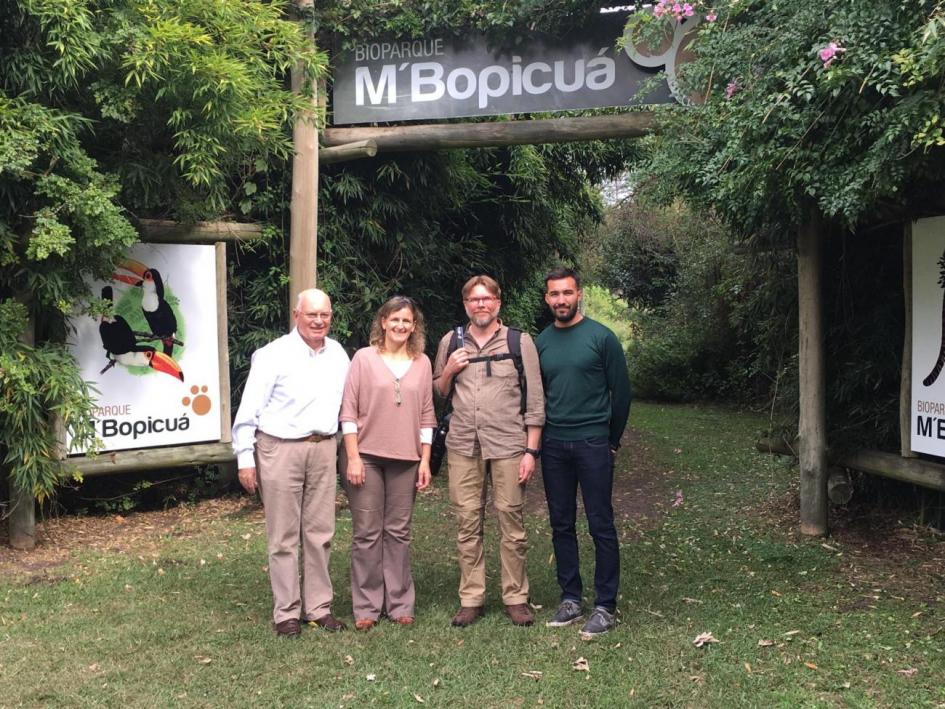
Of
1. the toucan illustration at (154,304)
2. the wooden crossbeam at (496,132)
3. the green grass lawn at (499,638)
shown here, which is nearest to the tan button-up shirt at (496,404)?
the green grass lawn at (499,638)

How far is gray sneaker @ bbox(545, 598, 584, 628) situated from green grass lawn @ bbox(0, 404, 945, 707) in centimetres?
7

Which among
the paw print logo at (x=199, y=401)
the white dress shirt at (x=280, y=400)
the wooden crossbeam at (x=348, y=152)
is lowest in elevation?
the paw print logo at (x=199, y=401)

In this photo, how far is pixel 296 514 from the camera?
459 cm

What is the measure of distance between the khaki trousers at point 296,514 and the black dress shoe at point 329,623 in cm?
2

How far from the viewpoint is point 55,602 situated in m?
5.20

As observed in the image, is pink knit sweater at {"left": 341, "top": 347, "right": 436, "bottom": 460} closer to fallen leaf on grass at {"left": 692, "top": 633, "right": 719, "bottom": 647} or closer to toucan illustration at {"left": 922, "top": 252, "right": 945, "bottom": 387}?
fallen leaf on grass at {"left": 692, "top": 633, "right": 719, "bottom": 647}

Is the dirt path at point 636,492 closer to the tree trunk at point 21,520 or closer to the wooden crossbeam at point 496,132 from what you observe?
the wooden crossbeam at point 496,132

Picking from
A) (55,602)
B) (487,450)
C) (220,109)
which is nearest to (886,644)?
(487,450)

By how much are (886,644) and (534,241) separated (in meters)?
7.35

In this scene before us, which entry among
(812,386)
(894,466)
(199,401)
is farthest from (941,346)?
(199,401)

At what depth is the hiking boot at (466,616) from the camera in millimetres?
4695

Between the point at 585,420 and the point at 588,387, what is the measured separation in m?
0.16

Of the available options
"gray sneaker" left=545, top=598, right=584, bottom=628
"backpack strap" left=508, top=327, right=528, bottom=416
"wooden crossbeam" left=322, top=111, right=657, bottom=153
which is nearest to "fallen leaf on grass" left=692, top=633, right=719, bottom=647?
"gray sneaker" left=545, top=598, right=584, bottom=628

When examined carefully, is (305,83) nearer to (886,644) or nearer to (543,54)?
(543,54)
